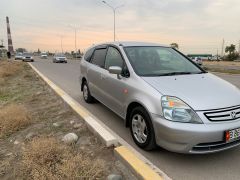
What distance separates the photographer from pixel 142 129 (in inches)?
158

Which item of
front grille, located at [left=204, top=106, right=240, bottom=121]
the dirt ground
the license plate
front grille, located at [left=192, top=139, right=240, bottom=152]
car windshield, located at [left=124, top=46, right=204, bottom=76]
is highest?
car windshield, located at [left=124, top=46, right=204, bottom=76]

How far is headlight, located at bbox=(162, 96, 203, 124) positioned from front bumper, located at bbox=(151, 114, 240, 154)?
62 millimetres

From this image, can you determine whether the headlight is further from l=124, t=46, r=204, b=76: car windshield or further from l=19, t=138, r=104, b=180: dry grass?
l=19, t=138, r=104, b=180: dry grass

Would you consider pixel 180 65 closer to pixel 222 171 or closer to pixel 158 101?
pixel 158 101

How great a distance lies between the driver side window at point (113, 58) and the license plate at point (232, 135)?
88.9 inches

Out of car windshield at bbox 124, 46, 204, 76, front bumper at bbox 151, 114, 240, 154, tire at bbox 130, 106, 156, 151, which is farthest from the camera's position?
car windshield at bbox 124, 46, 204, 76

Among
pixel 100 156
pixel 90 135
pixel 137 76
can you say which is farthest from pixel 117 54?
pixel 100 156

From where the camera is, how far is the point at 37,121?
5766mm

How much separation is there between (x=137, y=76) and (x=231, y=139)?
5.49 feet

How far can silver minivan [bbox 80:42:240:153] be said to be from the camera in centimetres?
A: 339

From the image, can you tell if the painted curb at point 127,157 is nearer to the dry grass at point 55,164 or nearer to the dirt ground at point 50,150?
the dirt ground at point 50,150

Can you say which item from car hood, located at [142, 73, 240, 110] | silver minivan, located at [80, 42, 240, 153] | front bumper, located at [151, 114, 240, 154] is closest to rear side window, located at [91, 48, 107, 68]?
silver minivan, located at [80, 42, 240, 153]

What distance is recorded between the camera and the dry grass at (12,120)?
17.1ft

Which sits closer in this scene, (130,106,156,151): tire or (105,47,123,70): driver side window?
(130,106,156,151): tire
